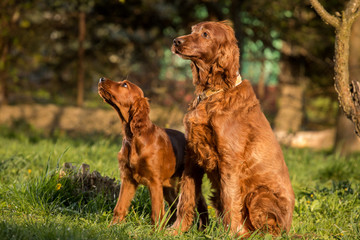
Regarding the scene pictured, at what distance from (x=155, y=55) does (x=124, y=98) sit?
7.61 metres

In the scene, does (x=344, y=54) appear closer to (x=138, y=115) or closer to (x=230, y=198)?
(x=230, y=198)

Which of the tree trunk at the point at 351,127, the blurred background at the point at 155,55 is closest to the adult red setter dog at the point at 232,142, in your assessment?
the blurred background at the point at 155,55

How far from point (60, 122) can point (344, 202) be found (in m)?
8.42

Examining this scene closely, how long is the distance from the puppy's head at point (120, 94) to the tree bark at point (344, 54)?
1965 millimetres

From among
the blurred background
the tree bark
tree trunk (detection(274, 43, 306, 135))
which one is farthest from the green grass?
tree trunk (detection(274, 43, 306, 135))

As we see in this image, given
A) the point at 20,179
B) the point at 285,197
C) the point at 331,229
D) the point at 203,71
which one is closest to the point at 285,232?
the point at 285,197

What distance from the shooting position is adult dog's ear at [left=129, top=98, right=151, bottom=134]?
3830mm

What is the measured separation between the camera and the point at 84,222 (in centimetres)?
359

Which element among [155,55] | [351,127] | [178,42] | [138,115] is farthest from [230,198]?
[155,55]

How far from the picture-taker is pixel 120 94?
3.87m

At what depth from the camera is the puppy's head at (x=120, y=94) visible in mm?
3816

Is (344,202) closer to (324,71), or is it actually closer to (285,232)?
(285,232)

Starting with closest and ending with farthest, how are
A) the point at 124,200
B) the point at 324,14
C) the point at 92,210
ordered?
1. the point at 124,200
2. the point at 92,210
3. the point at 324,14

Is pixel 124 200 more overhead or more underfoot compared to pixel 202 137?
more underfoot
